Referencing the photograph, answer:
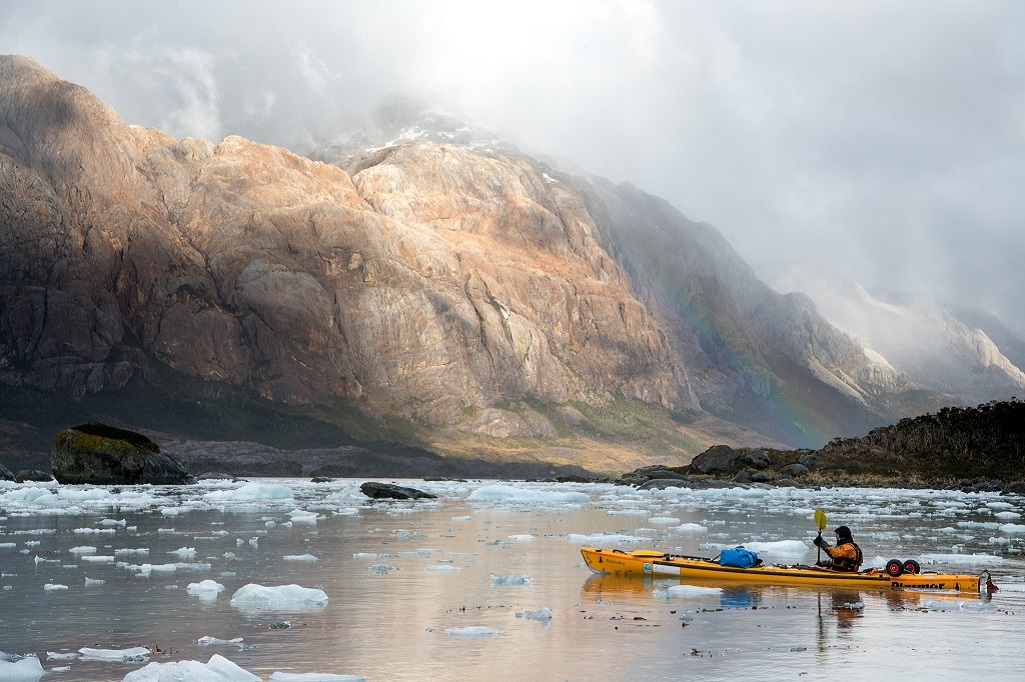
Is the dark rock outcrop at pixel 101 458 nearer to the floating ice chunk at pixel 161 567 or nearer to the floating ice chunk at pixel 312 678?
the floating ice chunk at pixel 161 567

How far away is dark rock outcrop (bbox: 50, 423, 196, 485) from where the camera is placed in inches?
2876

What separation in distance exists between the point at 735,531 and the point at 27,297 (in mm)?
187470

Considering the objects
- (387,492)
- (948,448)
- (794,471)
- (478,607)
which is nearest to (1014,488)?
(948,448)

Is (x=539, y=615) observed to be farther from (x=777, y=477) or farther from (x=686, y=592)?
(x=777, y=477)

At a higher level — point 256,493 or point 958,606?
point 256,493

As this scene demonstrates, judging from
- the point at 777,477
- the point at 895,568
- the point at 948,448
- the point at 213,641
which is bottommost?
the point at 213,641

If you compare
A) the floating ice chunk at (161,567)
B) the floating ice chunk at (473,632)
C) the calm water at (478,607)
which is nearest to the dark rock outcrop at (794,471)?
the calm water at (478,607)

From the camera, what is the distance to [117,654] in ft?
42.8

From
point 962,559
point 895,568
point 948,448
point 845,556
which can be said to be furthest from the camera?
point 948,448

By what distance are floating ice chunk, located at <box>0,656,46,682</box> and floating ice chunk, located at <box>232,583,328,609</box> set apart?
5.56 m

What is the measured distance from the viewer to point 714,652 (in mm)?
14016

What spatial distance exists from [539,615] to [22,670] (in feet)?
26.1

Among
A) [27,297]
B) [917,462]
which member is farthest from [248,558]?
[27,297]

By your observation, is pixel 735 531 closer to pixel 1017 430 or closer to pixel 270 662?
pixel 270 662
